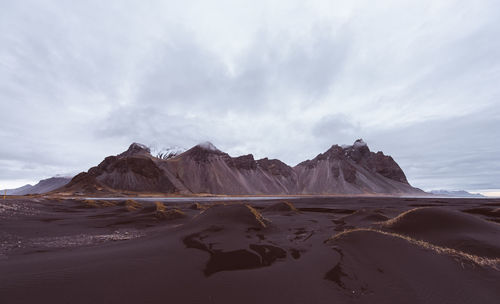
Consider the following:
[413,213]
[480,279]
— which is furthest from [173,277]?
[413,213]

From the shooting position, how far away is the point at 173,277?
455 cm

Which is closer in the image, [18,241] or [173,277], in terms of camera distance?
[173,277]

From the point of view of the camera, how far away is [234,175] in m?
148

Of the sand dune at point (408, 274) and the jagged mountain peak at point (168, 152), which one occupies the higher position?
the jagged mountain peak at point (168, 152)

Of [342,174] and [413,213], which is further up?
[342,174]

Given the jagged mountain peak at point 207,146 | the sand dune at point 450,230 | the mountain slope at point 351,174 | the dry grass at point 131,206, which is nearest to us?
the sand dune at point 450,230

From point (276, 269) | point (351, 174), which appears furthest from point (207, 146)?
point (276, 269)

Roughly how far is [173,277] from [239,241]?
3292 millimetres

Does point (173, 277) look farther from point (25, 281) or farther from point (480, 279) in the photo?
point (480, 279)

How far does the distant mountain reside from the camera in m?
109

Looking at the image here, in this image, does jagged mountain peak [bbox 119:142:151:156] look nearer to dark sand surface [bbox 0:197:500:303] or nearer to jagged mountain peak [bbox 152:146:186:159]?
jagged mountain peak [bbox 152:146:186:159]

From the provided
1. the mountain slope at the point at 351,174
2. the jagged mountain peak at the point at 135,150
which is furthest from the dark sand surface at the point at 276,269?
the jagged mountain peak at the point at 135,150

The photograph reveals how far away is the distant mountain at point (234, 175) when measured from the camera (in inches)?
4291

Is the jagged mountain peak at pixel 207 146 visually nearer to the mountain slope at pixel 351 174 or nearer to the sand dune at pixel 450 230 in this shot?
the mountain slope at pixel 351 174
